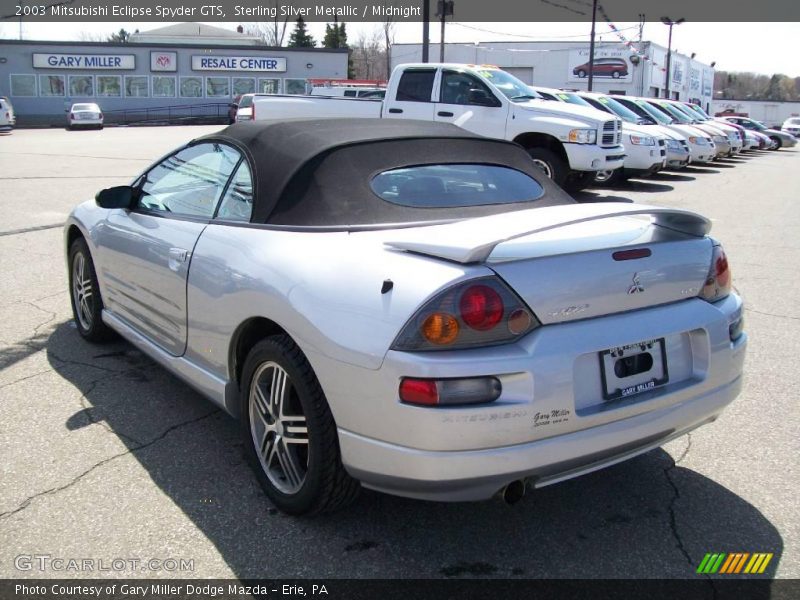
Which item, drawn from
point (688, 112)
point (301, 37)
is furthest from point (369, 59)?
point (688, 112)

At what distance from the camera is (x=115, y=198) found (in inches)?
175

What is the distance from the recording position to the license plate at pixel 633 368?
277cm

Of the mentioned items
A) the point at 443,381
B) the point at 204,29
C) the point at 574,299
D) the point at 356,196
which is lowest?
the point at 443,381

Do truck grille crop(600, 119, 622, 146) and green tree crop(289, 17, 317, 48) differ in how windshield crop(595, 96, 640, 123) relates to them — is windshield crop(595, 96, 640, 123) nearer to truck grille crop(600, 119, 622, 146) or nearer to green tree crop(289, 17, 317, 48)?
truck grille crop(600, 119, 622, 146)

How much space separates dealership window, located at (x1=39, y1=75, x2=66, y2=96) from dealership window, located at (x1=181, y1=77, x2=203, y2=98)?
777 centimetres

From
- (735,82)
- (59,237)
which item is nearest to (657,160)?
(59,237)

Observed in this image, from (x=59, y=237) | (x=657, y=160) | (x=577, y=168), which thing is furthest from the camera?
(x=657, y=160)

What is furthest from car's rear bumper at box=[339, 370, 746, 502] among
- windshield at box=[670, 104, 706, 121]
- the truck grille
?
windshield at box=[670, 104, 706, 121]

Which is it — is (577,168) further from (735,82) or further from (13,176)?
(735,82)

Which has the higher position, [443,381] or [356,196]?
[356,196]

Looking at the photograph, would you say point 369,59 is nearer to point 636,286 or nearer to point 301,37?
point 301,37

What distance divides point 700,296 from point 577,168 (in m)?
9.81

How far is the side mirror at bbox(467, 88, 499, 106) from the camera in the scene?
12.9m

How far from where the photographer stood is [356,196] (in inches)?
134
